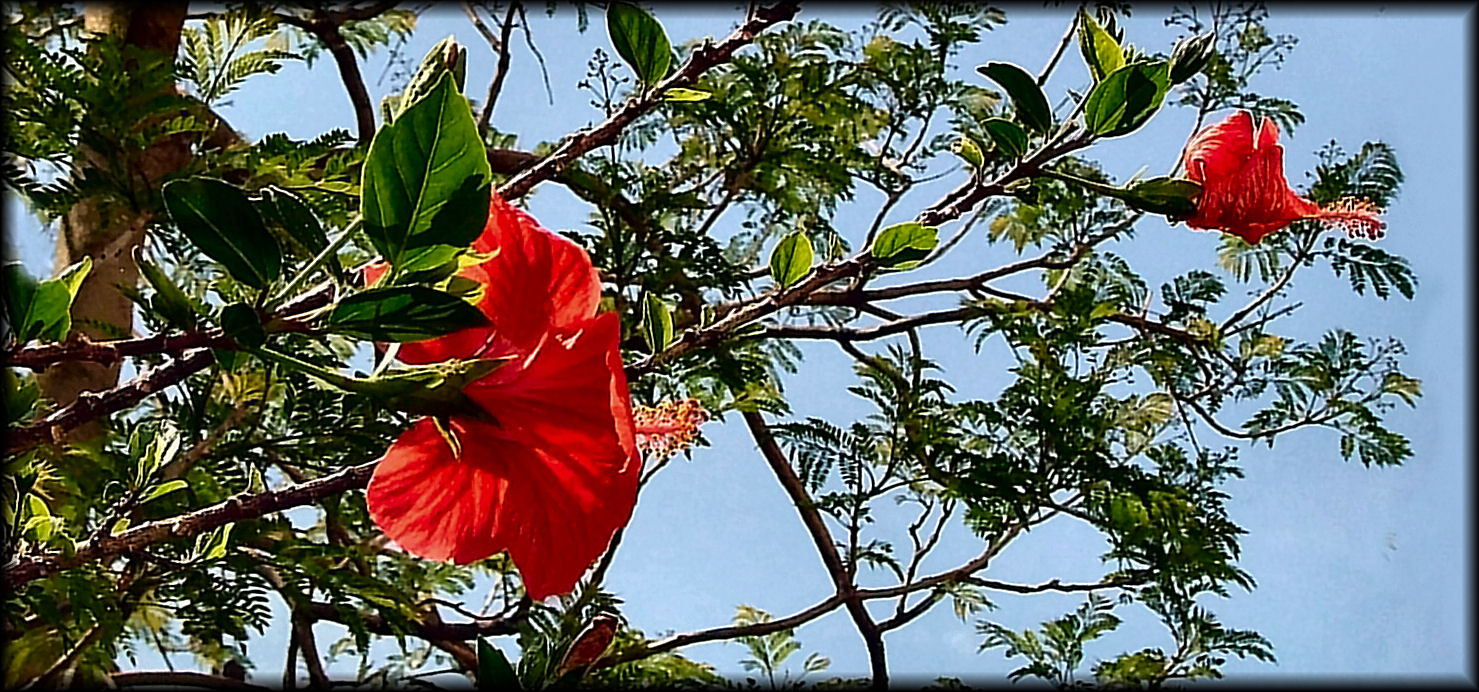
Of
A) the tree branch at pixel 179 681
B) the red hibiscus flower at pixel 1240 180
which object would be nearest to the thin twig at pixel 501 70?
the tree branch at pixel 179 681

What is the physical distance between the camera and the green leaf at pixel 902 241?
408 millimetres

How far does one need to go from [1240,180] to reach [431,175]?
10.0 inches

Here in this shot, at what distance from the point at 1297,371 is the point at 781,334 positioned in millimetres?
712

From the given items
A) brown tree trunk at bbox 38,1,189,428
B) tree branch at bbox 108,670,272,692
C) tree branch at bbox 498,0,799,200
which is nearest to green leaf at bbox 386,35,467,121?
tree branch at bbox 498,0,799,200

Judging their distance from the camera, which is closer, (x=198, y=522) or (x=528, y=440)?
(x=528, y=440)

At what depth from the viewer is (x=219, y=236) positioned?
0.26 meters

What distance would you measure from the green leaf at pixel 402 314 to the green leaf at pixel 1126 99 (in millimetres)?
202

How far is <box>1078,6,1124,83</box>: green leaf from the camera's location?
37 cm

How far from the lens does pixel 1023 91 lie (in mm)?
377

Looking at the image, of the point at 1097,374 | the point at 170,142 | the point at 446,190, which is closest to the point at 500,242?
the point at 446,190

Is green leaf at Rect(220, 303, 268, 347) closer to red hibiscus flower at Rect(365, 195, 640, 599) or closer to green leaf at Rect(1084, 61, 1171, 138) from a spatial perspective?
red hibiscus flower at Rect(365, 195, 640, 599)

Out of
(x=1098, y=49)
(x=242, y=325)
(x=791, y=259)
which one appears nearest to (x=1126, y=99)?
(x=1098, y=49)

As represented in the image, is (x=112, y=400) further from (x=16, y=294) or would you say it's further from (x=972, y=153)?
(x=972, y=153)

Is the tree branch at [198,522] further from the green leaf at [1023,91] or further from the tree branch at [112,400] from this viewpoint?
the green leaf at [1023,91]
